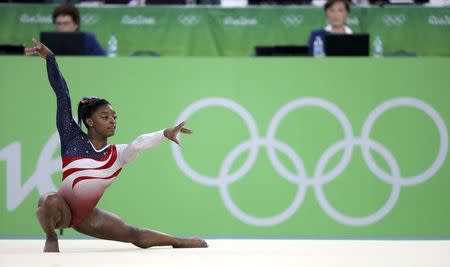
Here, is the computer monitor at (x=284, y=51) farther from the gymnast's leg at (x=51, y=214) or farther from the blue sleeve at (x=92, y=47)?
the gymnast's leg at (x=51, y=214)

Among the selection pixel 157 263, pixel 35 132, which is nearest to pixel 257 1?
pixel 35 132

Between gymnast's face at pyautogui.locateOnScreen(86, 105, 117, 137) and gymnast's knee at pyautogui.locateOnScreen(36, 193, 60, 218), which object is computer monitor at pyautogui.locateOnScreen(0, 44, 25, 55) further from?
gymnast's knee at pyautogui.locateOnScreen(36, 193, 60, 218)

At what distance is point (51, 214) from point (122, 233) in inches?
19.5

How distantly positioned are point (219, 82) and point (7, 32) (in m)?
4.33

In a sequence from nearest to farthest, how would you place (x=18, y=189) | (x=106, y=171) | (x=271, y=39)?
1. (x=106, y=171)
2. (x=18, y=189)
3. (x=271, y=39)

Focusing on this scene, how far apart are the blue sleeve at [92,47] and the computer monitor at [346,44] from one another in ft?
6.73

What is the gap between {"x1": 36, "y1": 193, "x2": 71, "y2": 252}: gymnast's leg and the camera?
4.55 metres

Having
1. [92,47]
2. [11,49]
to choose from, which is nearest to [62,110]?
[92,47]

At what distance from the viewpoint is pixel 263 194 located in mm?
6871

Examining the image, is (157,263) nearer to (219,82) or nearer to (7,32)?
(219,82)

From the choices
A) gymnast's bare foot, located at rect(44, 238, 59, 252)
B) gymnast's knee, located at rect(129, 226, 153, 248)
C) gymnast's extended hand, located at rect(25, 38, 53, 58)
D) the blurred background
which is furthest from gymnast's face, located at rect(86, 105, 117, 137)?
the blurred background

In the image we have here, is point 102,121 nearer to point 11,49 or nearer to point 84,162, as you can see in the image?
point 84,162

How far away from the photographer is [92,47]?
7.45 meters

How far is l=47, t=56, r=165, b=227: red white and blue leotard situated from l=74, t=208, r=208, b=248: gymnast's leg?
6 cm
